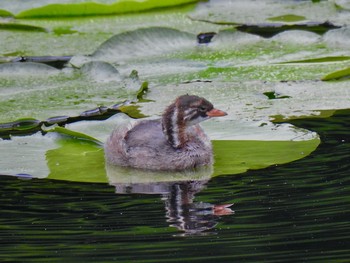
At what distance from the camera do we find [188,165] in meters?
6.48

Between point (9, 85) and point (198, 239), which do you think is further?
point (9, 85)

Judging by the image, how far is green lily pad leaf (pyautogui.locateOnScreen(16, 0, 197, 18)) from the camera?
962 cm

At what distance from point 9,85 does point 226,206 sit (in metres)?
2.92

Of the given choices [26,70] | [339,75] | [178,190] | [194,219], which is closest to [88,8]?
[26,70]

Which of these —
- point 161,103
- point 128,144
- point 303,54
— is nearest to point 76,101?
point 161,103

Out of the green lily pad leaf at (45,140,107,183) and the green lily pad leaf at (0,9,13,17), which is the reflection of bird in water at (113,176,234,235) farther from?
the green lily pad leaf at (0,9,13,17)

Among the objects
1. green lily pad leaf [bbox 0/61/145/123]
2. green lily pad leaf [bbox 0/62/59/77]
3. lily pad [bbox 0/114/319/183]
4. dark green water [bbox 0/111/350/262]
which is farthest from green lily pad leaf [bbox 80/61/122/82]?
dark green water [bbox 0/111/350/262]

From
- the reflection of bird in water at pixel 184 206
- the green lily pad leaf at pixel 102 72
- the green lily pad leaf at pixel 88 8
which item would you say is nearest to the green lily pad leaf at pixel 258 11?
the green lily pad leaf at pixel 88 8

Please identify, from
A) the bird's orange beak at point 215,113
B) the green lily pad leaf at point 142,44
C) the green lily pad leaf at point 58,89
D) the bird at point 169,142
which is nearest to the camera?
the bird at point 169,142

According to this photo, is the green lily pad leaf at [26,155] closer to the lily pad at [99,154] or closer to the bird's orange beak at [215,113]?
the lily pad at [99,154]

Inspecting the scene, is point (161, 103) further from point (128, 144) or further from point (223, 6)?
point (223, 6)

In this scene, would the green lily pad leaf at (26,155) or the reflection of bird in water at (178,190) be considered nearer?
the reflection of bird in water at (178,190)

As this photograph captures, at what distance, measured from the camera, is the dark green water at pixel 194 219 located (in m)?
4.72

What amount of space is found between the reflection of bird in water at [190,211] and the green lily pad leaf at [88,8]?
12.9 ft
